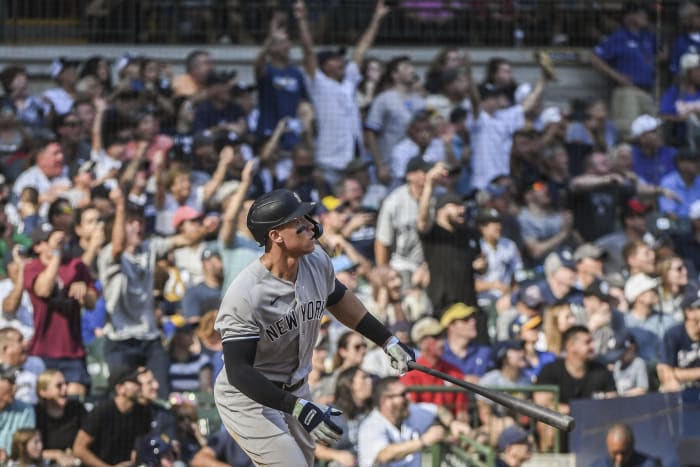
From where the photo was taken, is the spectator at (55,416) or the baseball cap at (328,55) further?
the baseball cap at (328,55)

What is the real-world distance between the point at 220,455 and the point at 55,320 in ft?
5.32

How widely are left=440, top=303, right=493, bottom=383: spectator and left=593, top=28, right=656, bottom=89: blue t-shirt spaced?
439 centimetres

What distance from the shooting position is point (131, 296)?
9.92 metres

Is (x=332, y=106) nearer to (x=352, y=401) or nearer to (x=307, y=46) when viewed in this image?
(x=307, y=46)

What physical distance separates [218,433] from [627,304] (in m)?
3.44

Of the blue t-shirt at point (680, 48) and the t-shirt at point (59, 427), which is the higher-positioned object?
the blue t-shirt at point (680, 48)

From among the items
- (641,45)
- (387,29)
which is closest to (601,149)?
(641,45)

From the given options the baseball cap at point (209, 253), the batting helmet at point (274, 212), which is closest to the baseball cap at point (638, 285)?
the baseball cap at point (209, 253)

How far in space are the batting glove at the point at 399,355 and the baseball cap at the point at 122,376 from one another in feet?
11.6

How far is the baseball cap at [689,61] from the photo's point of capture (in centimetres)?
1311

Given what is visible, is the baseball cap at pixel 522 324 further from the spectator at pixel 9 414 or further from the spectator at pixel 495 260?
the spectator at pixel 9 414

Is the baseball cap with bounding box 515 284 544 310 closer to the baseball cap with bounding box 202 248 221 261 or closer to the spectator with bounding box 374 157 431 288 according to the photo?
the spectator with bounding box 374 157 431 288

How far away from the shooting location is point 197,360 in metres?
9.63

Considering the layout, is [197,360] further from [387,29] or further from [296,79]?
[387,29]
